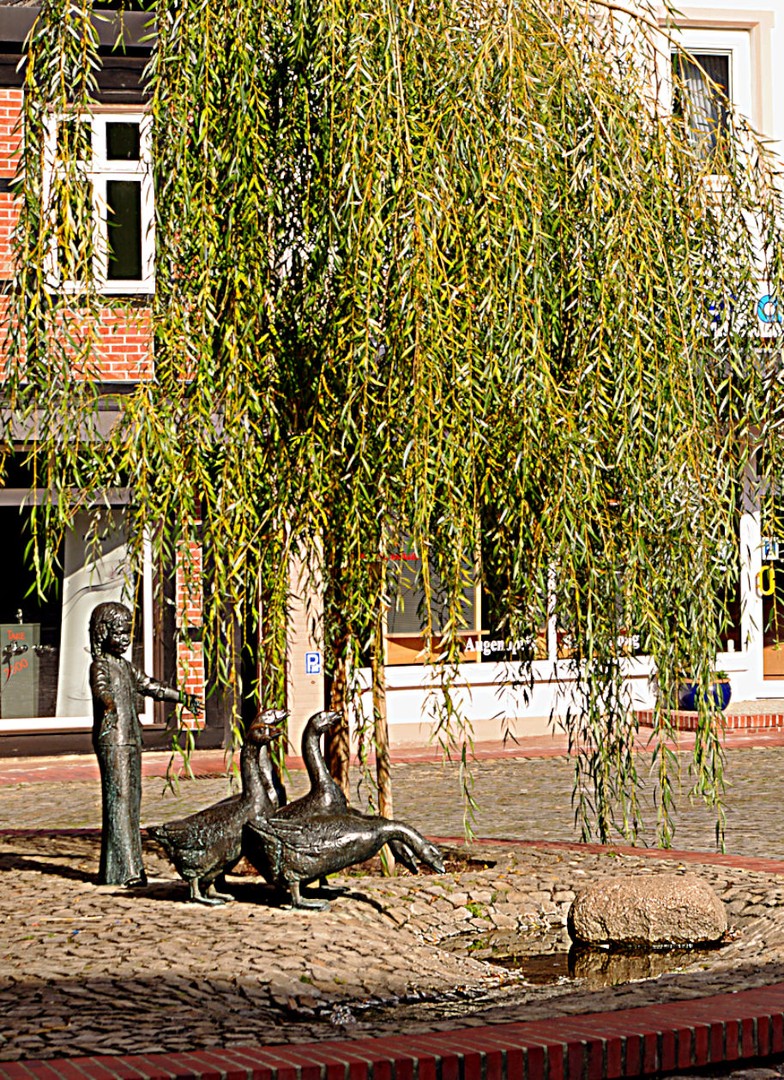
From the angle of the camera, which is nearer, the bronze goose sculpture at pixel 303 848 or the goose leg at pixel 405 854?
the bronze goose sculpture at pixel 303 848

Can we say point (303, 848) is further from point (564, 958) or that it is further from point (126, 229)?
point (126, 229)

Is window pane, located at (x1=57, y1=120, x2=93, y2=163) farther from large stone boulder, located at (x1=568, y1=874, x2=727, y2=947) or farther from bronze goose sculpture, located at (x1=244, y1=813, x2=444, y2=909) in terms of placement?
large stone boulder, located at (x1=568, y1=874, x2=727, y2=947)

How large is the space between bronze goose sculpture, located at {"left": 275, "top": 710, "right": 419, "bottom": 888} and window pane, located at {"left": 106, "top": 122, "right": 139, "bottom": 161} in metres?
10.3

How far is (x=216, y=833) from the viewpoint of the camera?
8.29 meters

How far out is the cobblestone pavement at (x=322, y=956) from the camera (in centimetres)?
639

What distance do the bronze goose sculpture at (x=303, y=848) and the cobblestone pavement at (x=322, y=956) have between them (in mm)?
173

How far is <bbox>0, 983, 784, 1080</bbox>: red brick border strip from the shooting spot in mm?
5562

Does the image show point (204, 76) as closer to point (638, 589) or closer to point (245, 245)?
point (245, 245)

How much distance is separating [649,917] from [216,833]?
6.56 feet

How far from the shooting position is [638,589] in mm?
8617

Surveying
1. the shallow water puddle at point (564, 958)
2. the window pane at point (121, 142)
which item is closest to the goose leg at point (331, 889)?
the shallow water puddle at point (564, 958)

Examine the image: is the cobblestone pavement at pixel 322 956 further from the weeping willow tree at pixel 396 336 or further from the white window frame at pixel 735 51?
the white window frame at pixel 735 51

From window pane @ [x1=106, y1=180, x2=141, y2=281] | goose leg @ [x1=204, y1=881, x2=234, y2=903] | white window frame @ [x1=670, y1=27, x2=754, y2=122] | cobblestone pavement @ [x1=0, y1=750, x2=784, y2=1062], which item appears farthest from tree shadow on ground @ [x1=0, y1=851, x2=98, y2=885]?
white window frame @ [x1=670, y1=27, x2=754, y2=122]

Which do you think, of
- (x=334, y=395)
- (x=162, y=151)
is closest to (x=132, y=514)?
(x=334, y=395)
